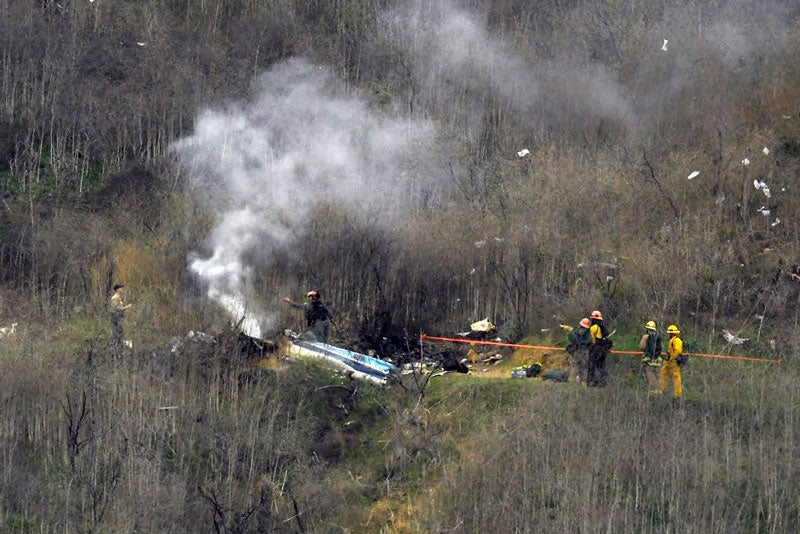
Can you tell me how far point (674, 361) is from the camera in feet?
63.2

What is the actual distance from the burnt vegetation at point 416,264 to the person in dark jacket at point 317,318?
1.87 feet

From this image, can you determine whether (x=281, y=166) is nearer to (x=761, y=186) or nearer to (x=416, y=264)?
(x=416, y=264)

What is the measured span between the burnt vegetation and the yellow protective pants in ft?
1.14

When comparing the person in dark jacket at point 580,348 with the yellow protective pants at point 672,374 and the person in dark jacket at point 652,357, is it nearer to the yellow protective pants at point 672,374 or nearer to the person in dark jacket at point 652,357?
the person in dark jacket at point 652,357

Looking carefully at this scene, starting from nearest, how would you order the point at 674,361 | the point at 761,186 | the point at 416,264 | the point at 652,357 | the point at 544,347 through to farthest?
1. the point at 674,361
2. the point at 652,357
3. the point at 544,347
4. the point at 416,264
5. the point at 761,186

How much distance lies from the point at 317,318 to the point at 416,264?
284 centimetres

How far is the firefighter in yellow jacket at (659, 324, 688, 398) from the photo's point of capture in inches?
753

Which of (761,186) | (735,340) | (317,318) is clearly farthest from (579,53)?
(317,318)

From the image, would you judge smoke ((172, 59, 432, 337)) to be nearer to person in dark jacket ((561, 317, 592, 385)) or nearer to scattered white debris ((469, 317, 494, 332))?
scattered white debris ((469, 317, 494, 332))

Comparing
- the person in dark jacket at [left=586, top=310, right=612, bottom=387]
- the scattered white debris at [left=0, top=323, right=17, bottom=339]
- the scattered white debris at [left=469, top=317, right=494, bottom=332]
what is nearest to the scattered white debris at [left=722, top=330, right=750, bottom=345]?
the person in dark jacket at [left=586, top=310, right=612, bottom=387]

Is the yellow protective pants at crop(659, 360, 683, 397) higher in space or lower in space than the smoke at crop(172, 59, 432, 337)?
lower

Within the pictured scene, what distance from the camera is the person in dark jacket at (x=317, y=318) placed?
2166 cm

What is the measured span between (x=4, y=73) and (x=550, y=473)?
1660cm

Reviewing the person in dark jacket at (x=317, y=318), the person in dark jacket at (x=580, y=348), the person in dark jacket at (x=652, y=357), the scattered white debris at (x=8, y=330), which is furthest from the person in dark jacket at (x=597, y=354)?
the scattered white debris at (x=8, y=330)
